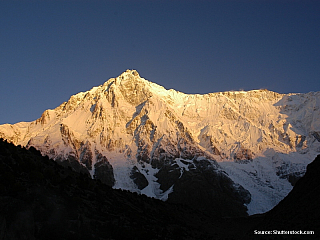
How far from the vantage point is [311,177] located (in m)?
69.4

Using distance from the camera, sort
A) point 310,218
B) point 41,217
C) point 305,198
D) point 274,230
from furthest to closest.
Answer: point 305,198
point 274,230
point 310,218
point 41,217

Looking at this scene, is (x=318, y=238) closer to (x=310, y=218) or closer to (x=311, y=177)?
(x=310, y=218)

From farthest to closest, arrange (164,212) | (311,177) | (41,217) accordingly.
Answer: (164,212)
(311,177)
(41,217)

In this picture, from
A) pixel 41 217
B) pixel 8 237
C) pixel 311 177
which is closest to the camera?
pixel 8 237

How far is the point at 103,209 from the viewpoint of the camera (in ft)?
174

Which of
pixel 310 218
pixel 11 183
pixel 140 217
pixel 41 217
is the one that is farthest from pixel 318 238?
pixel 11 183

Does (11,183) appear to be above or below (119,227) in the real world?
above

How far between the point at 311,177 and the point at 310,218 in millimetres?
19836

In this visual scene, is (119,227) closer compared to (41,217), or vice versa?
(41,217)

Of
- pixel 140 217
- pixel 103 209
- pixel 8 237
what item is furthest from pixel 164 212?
pixel 8 237

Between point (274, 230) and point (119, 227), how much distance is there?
22688 millimetres

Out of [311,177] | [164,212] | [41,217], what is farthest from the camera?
[164,212]

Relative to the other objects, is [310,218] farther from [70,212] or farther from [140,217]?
[70,212]

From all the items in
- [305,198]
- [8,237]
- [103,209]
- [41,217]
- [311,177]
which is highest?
[311,177]
